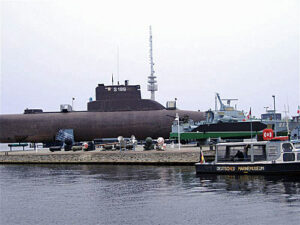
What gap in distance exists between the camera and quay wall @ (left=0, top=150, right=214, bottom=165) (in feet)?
150

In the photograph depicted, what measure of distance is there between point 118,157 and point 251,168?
2020 centimetres

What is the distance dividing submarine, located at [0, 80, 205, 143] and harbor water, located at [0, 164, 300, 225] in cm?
3634

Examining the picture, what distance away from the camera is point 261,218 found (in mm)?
20250

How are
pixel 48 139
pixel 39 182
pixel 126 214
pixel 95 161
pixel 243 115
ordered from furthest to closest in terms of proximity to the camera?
pixel 48 139 → pixel 243 115 → pixel 95 161 → pixel 39 182 → pixel 126 214

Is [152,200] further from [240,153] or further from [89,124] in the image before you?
[89,124]

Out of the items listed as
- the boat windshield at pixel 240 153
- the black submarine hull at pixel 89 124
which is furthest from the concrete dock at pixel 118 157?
the black submarine hull at pixel 89 124

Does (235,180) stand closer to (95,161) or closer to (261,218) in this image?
(261,218)

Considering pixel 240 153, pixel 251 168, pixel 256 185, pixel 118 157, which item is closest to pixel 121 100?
pixel 118 157

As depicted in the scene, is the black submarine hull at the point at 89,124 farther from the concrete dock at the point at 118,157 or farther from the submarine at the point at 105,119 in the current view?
the concrete dock at the point at 118,157

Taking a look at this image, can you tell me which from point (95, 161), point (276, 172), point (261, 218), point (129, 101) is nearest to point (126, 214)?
point (261, 218)

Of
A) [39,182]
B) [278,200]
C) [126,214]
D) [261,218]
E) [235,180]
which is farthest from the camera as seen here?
[39,182]

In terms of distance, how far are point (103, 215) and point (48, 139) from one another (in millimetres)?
57386

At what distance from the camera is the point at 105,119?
7531cm

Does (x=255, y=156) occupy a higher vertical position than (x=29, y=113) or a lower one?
lower
